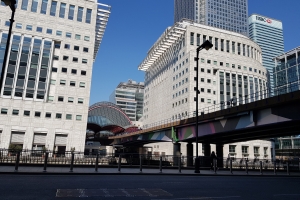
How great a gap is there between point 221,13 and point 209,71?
10836 centimetres

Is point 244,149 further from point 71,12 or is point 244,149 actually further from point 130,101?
point 130,101

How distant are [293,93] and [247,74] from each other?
6725cm

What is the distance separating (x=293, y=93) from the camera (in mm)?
18297

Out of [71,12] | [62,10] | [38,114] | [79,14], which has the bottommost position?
[38,114]

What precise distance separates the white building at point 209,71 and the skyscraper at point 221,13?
81538mm

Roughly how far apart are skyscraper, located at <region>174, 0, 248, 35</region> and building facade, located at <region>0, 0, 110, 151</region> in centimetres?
11914

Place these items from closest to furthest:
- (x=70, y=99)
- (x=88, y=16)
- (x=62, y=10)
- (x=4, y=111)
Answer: (x=4, y=111) < (x=70, y=99) < (x=62, y=10) < (x=88, y=16)

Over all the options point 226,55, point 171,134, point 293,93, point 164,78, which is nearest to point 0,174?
point 293,93

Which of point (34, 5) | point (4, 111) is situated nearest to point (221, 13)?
point (34, 5)

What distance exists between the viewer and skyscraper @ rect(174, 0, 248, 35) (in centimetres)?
16500

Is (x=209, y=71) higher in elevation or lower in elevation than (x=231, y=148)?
higher

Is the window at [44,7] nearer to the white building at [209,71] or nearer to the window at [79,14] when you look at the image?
the window at [79,14]

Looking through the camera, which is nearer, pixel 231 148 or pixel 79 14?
pixel 79 14

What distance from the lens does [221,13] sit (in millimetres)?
168250
